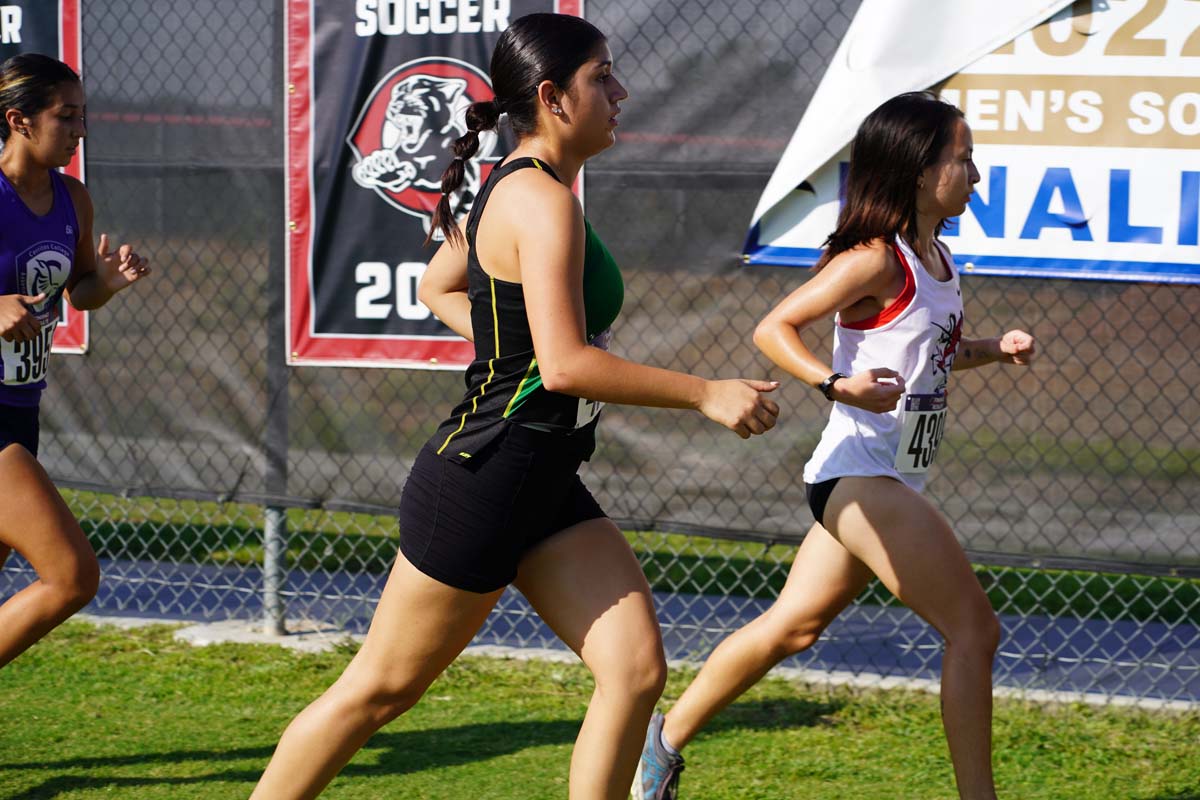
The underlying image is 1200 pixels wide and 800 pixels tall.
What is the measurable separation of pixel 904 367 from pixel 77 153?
3.61 metres

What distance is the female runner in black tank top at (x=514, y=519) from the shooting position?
2.84 meters

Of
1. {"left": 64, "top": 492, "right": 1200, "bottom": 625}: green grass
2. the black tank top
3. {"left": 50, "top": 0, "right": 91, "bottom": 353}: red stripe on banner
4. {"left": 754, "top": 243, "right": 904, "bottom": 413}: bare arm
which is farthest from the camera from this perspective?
{"left": 64, "top": 492, "right": 1200, "bottom": 625}: green grass

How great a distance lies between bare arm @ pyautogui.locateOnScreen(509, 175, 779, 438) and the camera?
8.60 feet

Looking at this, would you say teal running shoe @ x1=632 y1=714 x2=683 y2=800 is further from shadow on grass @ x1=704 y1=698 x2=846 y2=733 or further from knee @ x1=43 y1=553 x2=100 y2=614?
knee @ x1=43 y1=553 x2=100 y2=614

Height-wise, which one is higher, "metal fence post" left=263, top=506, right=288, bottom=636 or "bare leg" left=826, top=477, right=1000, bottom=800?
"bare leg" left=826, top=477, right=1000, bottom=800

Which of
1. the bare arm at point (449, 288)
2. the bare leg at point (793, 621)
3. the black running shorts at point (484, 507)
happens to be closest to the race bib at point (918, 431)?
the bare leg at point (793, 621)

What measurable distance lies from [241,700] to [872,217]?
2699mm

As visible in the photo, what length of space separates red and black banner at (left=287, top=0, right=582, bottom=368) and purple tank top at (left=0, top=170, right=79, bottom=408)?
131 centimetres

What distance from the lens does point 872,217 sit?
11.3 ft

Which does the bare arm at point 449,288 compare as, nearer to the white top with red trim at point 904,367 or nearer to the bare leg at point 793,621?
the white top with red trim at point 904,367

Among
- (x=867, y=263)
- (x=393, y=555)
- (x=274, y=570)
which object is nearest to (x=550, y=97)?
(x=867, y=263)

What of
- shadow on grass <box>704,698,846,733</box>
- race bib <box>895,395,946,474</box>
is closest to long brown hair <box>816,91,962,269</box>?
race bib <box>895,395,946,474</box>

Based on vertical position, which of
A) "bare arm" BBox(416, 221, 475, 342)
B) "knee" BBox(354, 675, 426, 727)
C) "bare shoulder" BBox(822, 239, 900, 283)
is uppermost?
"bare shoulder" BBox(822, 239, 900, 283)

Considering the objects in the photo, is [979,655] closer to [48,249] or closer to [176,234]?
[48,249]
